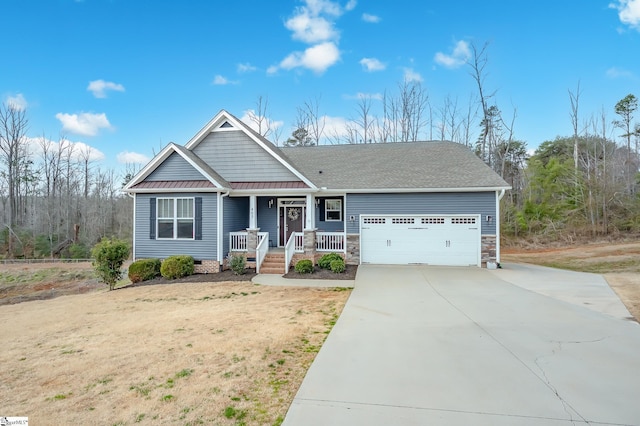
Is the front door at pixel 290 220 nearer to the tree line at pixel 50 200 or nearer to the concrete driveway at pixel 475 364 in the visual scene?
the concrete driveway at pixel 475 364

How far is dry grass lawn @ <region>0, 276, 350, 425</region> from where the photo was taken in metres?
3.33

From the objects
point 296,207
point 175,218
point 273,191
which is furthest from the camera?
point 296,207

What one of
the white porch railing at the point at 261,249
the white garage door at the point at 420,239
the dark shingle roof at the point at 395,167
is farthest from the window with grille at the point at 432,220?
the white porch railing at the point at 261,249

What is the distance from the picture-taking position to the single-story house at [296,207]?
12.4 meters

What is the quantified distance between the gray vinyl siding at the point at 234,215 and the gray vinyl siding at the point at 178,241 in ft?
1.59

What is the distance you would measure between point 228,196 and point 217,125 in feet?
A: 11.0

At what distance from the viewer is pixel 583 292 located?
8.54 m

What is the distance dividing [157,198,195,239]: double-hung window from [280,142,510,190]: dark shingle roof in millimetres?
5340

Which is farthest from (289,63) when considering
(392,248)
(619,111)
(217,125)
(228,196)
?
(619,111)

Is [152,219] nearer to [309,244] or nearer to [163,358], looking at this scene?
[309,244]

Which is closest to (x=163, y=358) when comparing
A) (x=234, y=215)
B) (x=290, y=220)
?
(x=234, y=215)

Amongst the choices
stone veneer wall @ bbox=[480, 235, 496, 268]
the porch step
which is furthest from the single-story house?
the porch step

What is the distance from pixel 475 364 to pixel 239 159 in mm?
11854

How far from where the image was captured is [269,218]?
47.8 feet
